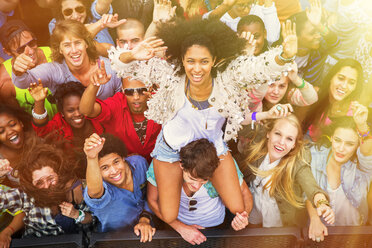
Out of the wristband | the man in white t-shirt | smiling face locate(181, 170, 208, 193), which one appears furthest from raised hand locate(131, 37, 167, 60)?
the wristband

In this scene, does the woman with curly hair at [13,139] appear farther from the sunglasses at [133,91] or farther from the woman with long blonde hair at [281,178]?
the woman with long blonde hair at [281,178]

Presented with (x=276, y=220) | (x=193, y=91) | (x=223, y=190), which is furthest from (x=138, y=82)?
(x=276, y=220)

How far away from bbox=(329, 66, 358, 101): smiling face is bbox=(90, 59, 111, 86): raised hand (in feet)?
5.21

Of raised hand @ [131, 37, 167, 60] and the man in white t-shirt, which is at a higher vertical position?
the man in white t-shirt

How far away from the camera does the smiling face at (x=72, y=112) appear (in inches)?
84.4

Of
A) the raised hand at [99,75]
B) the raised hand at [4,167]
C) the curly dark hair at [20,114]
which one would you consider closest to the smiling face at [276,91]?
the raised hand at [99,75]

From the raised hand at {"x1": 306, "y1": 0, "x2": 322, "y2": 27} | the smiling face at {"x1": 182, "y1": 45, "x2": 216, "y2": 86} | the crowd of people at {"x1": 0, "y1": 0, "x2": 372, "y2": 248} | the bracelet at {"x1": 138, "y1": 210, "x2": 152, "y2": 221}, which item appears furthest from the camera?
the bracelet at {"x1": 138, "y1": 210, "x2": 152, "y2": 221}

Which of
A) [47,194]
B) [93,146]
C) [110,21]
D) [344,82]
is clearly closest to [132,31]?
[110,21]

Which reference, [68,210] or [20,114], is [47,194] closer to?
[68,210]

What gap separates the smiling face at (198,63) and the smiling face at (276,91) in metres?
0.50

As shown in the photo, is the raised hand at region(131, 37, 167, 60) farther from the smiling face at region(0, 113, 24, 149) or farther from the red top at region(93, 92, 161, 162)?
the smiling face at region(0, 113, 24, 149)

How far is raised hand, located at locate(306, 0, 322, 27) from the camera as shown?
2.08 meters

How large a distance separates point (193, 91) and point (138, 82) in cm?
39

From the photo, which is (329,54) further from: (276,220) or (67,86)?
(67,86)
